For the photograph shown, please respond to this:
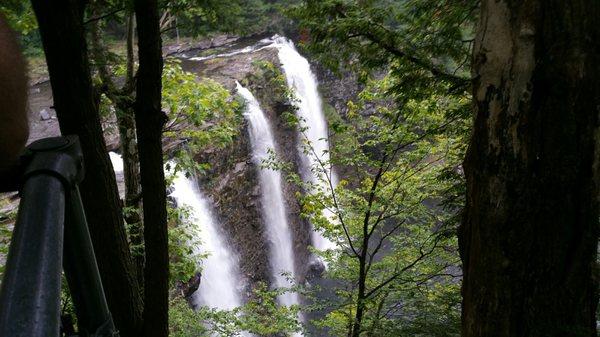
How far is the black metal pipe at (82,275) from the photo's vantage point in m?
0.79

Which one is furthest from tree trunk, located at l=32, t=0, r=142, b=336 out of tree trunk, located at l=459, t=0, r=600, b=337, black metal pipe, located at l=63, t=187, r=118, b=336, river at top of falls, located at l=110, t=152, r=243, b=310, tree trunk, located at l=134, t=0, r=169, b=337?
river at top of falls, located at l=110, t=152, r=243, b=310

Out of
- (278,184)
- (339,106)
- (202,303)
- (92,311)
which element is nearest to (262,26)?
(339,106)

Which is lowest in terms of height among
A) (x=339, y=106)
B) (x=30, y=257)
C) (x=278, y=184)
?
(x=30, y=257)

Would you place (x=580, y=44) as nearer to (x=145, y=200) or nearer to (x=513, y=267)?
(x=513, y=267)

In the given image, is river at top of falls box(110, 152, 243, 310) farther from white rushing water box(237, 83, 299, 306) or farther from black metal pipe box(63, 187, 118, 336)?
black metal pipe box(63, 187, 118, 336)

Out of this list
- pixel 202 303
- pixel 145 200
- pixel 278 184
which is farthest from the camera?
pixel 278 184

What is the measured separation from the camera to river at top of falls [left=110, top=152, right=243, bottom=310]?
10648 mm

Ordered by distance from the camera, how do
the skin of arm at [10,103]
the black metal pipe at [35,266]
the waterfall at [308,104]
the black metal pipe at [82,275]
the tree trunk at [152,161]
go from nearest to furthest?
the black metal pipe at [35,266], the skin of arm at [10,103], the black metal pipe at [82,275], the tree trunk at [152,161], the waterfall at [308,104]

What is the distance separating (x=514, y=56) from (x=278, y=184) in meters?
13.7

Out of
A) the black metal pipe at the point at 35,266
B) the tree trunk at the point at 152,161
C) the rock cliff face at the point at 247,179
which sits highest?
the rock cliff face at the point at 247,179

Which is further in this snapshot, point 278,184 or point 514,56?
point 278,184

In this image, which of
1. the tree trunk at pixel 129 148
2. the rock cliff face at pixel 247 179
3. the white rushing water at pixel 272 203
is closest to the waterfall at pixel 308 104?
the rock cliff face at pixel 247 179

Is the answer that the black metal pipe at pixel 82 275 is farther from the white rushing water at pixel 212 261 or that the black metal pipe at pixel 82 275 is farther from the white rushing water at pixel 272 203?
the white rushing water at pixel 272 203

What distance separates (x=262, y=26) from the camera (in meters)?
20.6
